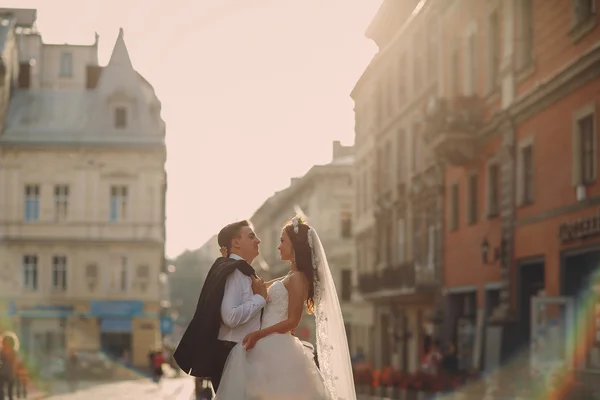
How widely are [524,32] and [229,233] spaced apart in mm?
22423

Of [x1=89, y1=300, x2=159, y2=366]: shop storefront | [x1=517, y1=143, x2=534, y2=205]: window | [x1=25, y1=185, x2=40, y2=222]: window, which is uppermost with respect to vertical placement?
[x1=25, y1=185, x2=40, y2=222]: window

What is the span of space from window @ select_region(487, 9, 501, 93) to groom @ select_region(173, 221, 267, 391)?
80.6ft

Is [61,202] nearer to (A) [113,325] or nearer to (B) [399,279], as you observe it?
(A) [113,325]

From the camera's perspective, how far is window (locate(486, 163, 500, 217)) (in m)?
33.2

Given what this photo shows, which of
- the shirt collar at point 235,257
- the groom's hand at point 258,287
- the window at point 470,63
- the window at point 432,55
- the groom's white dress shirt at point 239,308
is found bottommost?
the groom's white dress shirt at point 239,308

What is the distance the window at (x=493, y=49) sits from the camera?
32.6 m

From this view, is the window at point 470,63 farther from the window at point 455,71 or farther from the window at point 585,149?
the window at point 585,149

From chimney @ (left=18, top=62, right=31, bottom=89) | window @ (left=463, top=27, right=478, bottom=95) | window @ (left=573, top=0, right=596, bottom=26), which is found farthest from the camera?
chimney @ (left=18, top=62, right=31, bottom=89)

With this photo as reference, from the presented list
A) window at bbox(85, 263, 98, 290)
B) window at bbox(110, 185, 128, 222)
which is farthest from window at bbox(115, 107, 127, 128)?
window at bbox(85, 263, 98, 290)

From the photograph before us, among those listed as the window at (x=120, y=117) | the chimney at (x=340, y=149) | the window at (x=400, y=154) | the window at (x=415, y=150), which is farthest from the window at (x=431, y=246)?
the chimney at (x=340, y=149)

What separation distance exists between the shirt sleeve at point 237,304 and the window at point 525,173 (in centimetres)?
2201

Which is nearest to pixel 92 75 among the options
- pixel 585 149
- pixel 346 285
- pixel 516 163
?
pixel 346 285

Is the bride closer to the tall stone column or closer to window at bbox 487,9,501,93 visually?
the tall stone column

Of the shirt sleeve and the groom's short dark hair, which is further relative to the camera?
the groom's short dark hair
